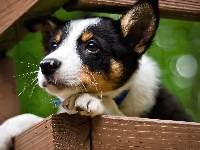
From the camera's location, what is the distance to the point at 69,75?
1.71 m

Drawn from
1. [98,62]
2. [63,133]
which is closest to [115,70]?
[98,62]

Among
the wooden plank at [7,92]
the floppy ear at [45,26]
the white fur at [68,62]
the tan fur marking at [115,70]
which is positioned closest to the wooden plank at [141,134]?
the white fur at [68,62]

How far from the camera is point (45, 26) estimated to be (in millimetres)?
2082

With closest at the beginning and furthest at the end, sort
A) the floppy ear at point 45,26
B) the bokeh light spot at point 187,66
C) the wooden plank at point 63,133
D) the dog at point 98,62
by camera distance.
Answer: the wooden plank at point 63,133 < the dog at point 98,62 < the floppy ear at point 45,26 < the bokeh light spot at point 187,66

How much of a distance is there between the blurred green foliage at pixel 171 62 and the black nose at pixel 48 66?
44 centimetres

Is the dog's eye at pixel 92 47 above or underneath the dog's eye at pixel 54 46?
above

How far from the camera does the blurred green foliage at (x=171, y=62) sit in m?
2.15

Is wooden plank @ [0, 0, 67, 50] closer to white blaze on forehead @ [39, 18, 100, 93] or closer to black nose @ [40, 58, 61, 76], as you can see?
white blaze on forehead @ [39, 18, 100, 93]

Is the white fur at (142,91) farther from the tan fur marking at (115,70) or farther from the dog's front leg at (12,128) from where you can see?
the dog's front leg at (12,128)

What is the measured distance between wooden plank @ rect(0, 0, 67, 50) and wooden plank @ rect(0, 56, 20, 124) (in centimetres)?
14

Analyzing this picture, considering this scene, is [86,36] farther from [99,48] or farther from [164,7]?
[164,7]

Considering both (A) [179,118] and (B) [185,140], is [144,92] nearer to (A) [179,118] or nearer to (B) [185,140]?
(A) [179,118]

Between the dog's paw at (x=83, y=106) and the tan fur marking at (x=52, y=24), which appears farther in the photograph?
the tan fur marking at (x=52, y=24)

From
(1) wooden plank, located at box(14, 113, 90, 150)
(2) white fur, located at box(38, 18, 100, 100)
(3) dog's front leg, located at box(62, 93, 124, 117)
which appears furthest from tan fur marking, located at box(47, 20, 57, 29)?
(1) wooden plank, located at box(14, 113, 90, 150)
